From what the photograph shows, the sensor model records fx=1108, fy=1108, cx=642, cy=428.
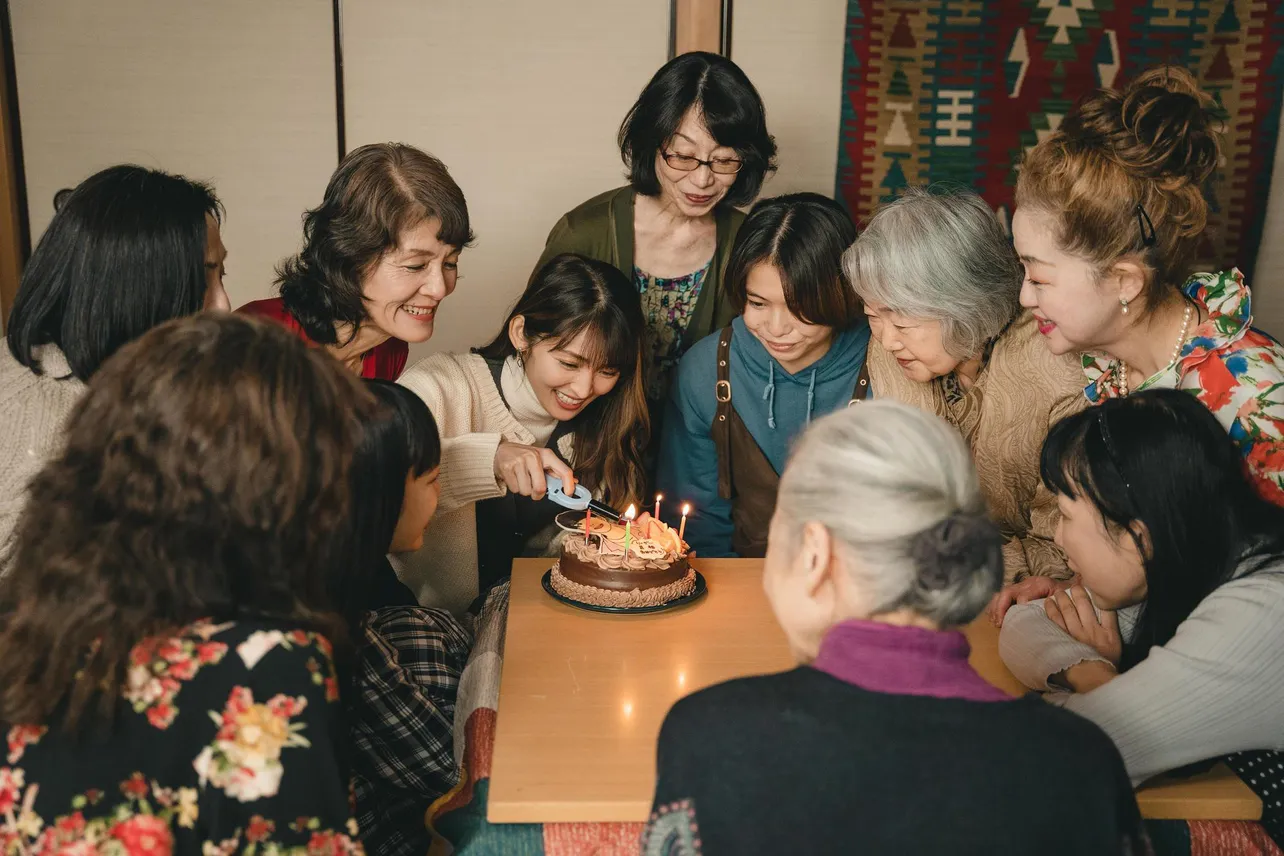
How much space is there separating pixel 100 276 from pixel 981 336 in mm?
1689

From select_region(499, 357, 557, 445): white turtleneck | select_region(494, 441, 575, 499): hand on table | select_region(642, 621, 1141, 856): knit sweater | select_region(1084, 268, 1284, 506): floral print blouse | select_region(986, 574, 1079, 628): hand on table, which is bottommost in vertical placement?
select_region(986, 574, 1079, 628): hand on table

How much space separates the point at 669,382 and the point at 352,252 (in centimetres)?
84

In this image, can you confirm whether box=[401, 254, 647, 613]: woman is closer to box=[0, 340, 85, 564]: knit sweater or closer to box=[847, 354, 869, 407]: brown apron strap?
box=[847, 354, 869, 407]: brown apron strap

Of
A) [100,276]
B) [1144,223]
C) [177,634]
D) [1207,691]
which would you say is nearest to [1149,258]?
[1144,223]

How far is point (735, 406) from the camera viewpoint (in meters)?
2.64

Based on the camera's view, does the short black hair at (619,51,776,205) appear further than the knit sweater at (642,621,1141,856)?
Yes

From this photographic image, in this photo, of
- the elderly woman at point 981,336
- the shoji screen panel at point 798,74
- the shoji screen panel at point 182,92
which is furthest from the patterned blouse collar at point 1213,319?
the shoji screen panel at point 182,92

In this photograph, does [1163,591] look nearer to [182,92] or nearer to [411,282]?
[411,282]

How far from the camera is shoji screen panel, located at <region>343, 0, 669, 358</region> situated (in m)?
3.33

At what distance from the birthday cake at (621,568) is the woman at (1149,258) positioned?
0.84 metres

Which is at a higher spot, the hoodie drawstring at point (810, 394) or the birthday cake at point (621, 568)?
the hoodie drawstring at point (810, 394)

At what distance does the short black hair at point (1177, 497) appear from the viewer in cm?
155

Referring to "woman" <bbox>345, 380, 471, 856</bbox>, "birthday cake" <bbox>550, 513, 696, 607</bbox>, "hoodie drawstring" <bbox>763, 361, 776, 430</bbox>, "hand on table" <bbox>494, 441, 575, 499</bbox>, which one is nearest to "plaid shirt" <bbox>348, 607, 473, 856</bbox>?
"woman" <bbox>345, 380, 471, 856</bbox>

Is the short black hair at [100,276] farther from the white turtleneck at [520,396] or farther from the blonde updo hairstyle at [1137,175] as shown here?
the blonde updo hairstyle at [1137,175]
